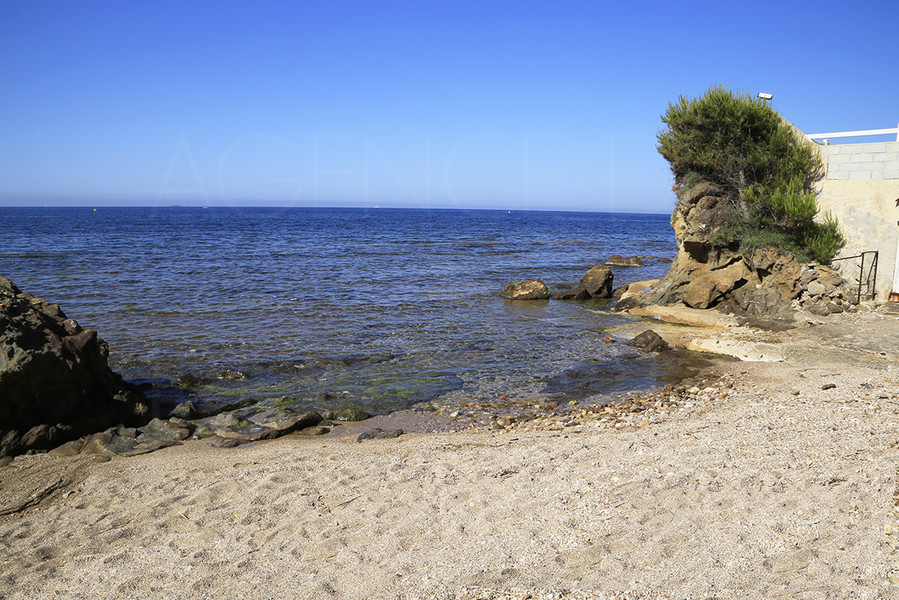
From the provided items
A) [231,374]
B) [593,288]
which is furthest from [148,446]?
[593,288]

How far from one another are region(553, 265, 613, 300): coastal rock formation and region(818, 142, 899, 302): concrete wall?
855cm

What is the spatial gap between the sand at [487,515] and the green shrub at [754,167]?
10463mm

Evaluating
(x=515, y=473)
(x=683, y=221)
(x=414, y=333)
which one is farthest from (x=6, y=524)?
(x=683, y=221)

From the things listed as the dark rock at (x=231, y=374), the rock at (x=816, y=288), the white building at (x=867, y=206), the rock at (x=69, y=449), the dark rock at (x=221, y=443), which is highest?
the white building at (x=867, y=206)

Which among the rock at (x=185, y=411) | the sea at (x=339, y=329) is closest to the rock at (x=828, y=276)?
the sea at (x=339, y=329)

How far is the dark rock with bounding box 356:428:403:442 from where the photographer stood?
9531 millimetres

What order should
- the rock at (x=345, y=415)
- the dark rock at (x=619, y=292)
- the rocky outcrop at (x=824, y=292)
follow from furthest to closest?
the dark rock at (x=619, y=292)
the rocky outcrop at (x=824, y=292)
the rock at (x=345, y=415)

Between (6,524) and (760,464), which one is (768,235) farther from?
(6,524)

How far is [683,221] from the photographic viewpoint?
21.9 metres

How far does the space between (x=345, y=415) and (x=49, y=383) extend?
4.59m

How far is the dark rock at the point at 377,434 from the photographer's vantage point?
31.3 feet

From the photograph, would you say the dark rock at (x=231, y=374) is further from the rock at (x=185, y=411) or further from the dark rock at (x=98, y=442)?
the dark rock at (x=98, y=442)

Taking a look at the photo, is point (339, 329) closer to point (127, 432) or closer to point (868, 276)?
point (127, 432)

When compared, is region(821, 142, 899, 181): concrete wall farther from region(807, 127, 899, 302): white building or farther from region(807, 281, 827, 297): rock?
region(807, 281, 827, 297): rock
